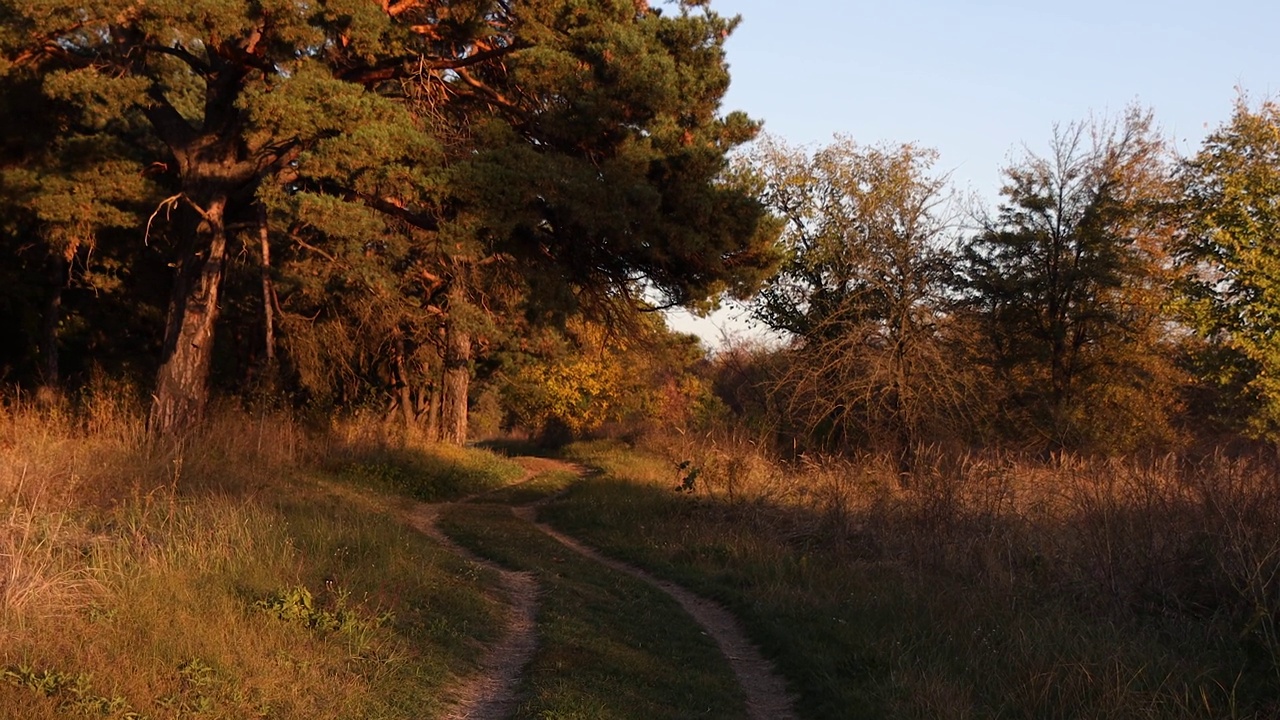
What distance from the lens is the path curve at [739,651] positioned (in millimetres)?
7570

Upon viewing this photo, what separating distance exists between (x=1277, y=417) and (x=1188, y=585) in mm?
21644

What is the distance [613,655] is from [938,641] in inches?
108

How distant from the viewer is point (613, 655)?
823 centimetres

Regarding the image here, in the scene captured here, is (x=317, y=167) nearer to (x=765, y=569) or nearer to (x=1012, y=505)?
(x=765, y=569)

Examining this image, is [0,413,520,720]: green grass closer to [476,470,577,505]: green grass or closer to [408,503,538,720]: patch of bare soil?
[408,503,538,720]: patch of bare soil

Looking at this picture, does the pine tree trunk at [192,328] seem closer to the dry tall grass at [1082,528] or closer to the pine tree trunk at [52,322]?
the pine tree trunk at [52,322]

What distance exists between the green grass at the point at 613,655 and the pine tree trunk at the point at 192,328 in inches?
280

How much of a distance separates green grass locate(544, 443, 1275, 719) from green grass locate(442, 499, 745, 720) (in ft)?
2.38

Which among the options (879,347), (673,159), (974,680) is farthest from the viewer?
(879,347)

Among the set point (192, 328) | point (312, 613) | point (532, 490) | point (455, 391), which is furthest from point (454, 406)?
→ point (312, 613)

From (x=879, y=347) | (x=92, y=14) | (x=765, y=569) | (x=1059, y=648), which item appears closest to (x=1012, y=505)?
(x=765, y=569)

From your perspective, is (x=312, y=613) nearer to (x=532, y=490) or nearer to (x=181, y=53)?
(x=181, y=53)

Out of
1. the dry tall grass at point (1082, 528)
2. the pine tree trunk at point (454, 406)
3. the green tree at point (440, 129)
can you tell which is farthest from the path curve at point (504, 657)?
the pine tree trunk at point (454, 406)

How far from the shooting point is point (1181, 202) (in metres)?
28.9
